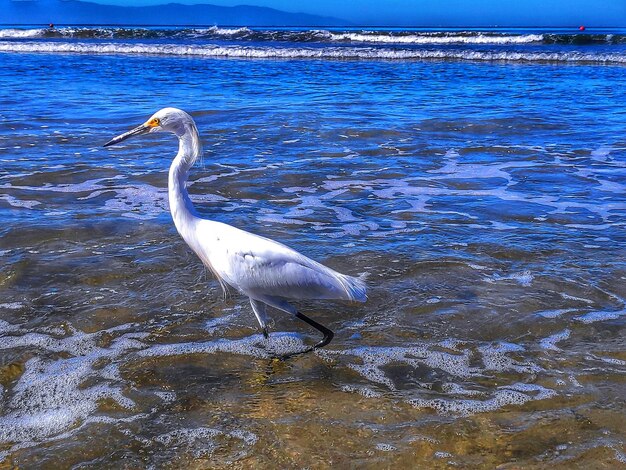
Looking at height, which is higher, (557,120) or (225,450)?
(557,120)

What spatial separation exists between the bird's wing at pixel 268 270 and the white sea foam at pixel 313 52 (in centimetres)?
2011

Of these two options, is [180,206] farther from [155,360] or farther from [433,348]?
[433,348]

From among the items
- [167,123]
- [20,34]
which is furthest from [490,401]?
[20,34]

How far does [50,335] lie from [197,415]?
127 centimetres

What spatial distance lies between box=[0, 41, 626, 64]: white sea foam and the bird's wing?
20.1m

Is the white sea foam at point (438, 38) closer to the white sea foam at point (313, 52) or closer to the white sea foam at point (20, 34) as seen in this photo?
the white sea foam at point (313, 52)

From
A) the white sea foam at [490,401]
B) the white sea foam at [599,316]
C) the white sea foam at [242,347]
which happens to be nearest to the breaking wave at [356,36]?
the white sea foam at [599,316]

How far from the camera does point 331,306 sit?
4.41m

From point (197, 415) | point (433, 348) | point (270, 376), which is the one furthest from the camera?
point (433, 348)

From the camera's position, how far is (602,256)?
16.8 feet

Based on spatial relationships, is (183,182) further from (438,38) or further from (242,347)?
(438,38)

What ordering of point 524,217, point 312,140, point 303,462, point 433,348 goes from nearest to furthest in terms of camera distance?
point 303,462
point 433,348
point 524,217
point 312,140

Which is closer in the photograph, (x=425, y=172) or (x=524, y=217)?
(x=524, y=217)

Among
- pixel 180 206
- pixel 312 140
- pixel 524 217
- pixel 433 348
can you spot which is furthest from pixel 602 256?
pixel 312 140
